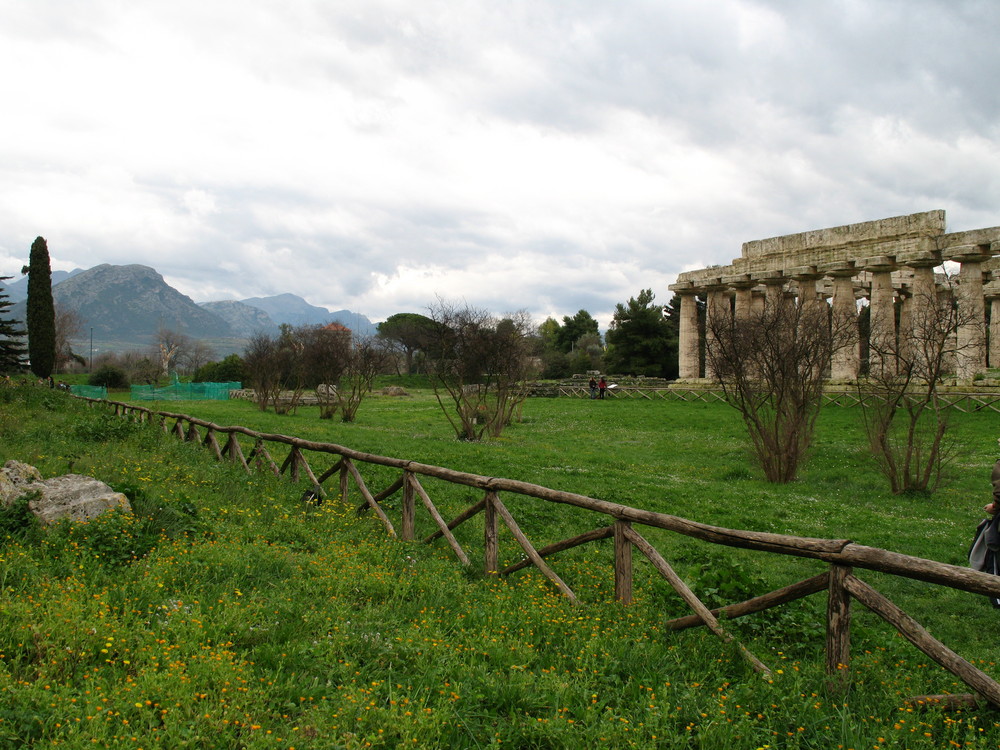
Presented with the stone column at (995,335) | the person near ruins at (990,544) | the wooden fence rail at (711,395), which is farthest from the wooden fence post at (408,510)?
the stone column at (995,335)

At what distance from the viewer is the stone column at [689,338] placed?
4375 centimetres

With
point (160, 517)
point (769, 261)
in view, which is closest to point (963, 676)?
point (160, 517)

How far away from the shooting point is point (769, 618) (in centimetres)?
537

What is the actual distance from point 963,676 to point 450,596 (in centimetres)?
364

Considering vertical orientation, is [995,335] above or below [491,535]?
above

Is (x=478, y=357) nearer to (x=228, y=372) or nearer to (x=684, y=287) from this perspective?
(x=684, y=287)

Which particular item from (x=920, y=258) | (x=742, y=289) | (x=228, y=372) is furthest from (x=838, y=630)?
(x=228, y=372)

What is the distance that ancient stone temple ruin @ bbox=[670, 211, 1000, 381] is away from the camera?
29672mm

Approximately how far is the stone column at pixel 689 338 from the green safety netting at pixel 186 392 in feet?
112

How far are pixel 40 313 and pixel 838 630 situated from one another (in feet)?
137

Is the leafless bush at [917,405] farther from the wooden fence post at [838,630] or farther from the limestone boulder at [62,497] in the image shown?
the limestone boulder at [62,497]

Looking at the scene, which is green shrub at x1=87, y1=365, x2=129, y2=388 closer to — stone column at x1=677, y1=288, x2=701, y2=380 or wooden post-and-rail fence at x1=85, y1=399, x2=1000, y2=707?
stone column at x1=677, y1=288, x2=701, y2=380

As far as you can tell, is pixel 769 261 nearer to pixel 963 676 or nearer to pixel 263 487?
pixel 263 487

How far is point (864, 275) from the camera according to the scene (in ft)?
130
